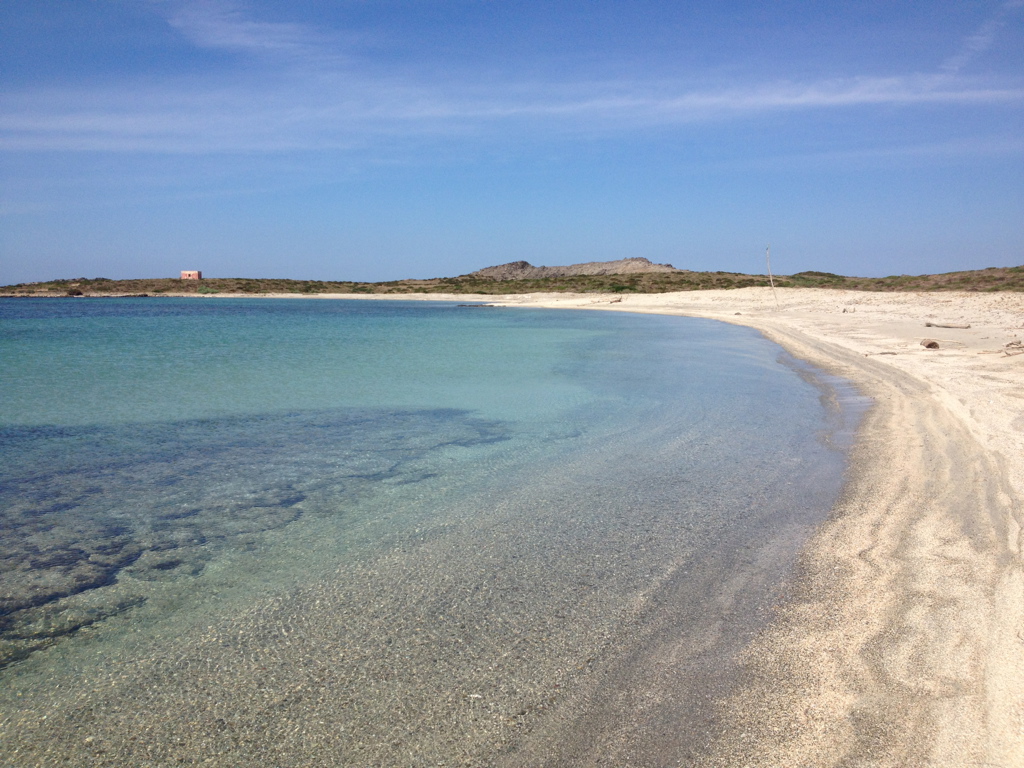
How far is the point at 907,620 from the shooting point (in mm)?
3689

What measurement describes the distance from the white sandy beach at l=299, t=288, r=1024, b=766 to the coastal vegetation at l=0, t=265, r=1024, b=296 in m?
38.5

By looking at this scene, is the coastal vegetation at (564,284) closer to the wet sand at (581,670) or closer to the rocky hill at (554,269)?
the rocky hill at (554,269)

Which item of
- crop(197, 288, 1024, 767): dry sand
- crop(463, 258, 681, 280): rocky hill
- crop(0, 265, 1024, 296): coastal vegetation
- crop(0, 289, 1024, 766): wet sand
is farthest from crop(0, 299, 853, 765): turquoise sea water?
crop(463, 258, 681, 280): rocky hill

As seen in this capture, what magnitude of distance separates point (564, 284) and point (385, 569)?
7943 cm

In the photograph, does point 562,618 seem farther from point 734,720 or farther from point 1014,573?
point 1014,573

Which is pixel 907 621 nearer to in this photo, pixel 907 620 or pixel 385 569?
pixel 907 620

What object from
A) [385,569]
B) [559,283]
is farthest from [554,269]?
[385,569]

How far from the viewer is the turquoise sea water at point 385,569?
3.03 m

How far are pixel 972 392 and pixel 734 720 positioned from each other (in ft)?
31.9

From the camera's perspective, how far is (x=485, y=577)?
452cm

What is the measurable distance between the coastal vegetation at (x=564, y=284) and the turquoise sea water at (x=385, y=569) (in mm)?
39955

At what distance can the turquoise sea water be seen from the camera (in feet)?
9.95

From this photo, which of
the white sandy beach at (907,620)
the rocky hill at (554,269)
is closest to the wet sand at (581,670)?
the white sandy beach at (907,620)

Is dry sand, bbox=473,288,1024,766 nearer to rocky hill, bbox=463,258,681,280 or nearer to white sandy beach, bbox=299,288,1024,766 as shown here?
white sandy beach, bbox=299,288,1024,766
